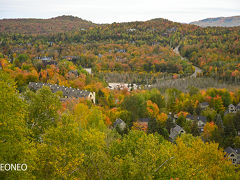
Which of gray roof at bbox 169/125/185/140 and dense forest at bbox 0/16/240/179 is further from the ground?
dense forest at bbox 0/16/240/179

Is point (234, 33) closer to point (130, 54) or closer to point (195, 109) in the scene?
point (130, 54)

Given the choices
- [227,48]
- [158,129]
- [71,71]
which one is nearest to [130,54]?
[227,48]

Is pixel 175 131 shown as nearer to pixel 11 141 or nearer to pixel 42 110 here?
pixel 42 110

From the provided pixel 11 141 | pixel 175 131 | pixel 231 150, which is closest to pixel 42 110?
pixel 11 141

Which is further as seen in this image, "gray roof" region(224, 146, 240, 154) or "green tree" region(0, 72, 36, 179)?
"gray roof" region(224, 146, 240, 154)

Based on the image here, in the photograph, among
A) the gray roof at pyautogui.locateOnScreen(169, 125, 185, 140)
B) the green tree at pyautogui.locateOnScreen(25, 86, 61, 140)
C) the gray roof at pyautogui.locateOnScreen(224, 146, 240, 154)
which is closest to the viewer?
the green tree at pyautogui.locateOnScreen(25, 86, 61, 140)

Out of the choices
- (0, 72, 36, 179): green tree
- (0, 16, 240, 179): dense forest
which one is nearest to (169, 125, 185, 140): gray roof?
(0, 16, 240, 179): dense forest

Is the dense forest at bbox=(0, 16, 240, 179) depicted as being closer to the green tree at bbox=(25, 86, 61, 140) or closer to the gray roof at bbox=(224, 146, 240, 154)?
the green tree at bbox=(25, 86, 61, 140)

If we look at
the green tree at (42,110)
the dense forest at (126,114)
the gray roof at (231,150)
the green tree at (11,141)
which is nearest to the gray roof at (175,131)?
the dense forest at (126,114)

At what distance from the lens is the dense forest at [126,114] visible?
9344 mm

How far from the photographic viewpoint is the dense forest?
934 cm

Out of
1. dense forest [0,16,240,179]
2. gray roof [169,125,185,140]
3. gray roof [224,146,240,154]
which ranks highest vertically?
dense forest [0,16,240,179]

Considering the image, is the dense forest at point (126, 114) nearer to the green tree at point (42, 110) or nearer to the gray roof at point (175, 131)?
the green tree at point (42, 110)

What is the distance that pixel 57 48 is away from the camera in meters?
113
